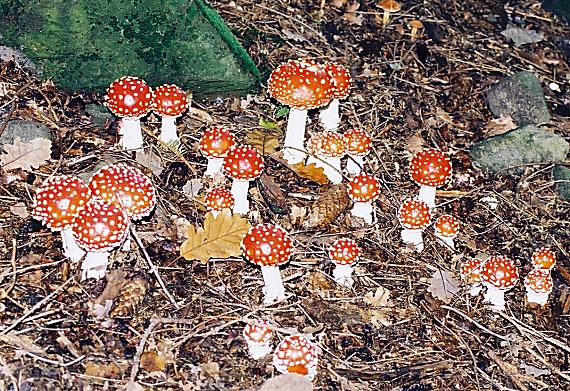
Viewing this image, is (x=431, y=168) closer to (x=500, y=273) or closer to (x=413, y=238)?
(x=413, y=238)

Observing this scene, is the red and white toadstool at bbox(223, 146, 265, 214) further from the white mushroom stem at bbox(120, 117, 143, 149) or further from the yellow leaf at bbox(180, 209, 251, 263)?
the white mushroom stem at bbox(120, 117, 143, 149)

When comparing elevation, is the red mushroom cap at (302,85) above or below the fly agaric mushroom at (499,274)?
above

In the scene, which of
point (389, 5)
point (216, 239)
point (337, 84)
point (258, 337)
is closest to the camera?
point (258, 337)

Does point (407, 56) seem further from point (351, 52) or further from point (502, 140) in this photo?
point (502, 140)

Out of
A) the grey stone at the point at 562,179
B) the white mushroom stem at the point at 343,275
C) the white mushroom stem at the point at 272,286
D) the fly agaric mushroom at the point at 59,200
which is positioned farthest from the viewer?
the grey stone at the point at 562,179

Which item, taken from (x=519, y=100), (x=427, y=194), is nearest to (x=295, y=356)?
(x=427, y=194)

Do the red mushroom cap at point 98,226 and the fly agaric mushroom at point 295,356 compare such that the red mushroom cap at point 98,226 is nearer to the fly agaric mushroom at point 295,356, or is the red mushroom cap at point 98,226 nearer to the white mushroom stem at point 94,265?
the white mushroom stem at point 94,265

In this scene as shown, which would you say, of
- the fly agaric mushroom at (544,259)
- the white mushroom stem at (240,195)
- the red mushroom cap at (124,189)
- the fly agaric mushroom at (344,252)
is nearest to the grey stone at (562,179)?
the fly agaric mushroom at (544,259)
